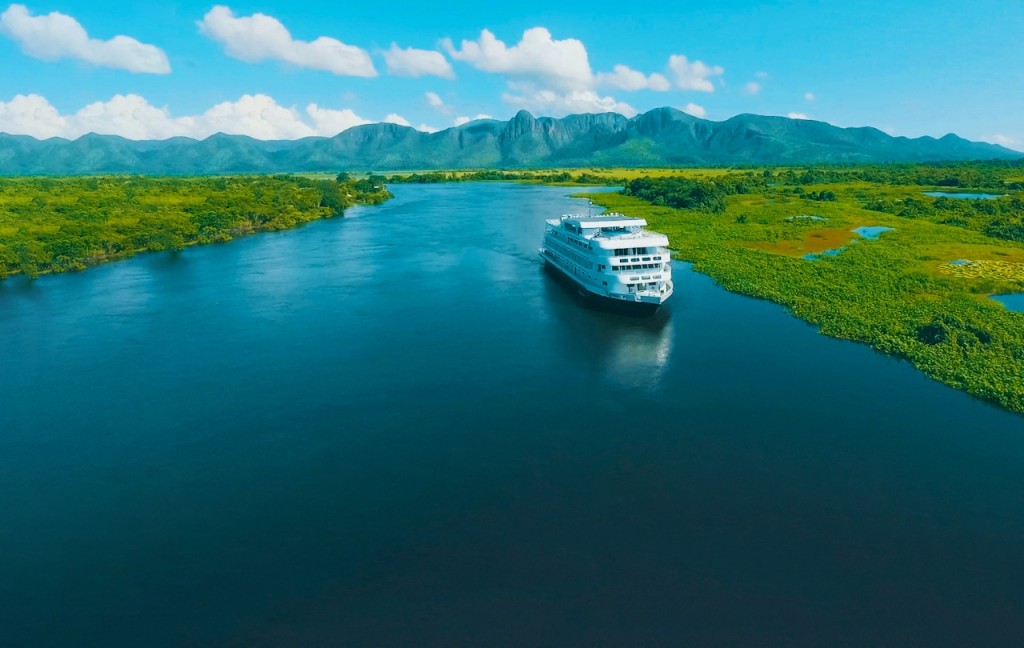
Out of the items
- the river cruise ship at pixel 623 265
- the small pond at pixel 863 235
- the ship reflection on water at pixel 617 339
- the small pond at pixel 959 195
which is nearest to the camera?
the ship reflection on water at pixel 617 339

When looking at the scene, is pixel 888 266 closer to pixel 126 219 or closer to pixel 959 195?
pixel 959 195

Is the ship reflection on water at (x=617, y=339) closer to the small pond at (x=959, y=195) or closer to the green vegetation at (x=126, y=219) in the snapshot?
the green vegetation at (x=126, y=219)

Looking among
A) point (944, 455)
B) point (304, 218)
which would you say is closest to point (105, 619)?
point (944, 455)

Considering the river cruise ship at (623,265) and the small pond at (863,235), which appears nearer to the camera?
the river cruise ship at (623,265)

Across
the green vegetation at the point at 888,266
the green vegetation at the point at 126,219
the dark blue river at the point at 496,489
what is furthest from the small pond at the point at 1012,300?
the green vegetation at the point at 126,219

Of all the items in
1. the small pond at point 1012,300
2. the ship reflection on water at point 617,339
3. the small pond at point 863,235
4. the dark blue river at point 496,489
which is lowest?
the dark blue river at point 496,489

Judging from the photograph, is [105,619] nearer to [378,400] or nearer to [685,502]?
[378,400]

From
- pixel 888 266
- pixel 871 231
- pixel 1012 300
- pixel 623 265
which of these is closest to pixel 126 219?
pixel 623 265

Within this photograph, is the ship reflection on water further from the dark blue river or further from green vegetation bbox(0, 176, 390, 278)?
green vegetation bbox(0, 176, 390, 278)
